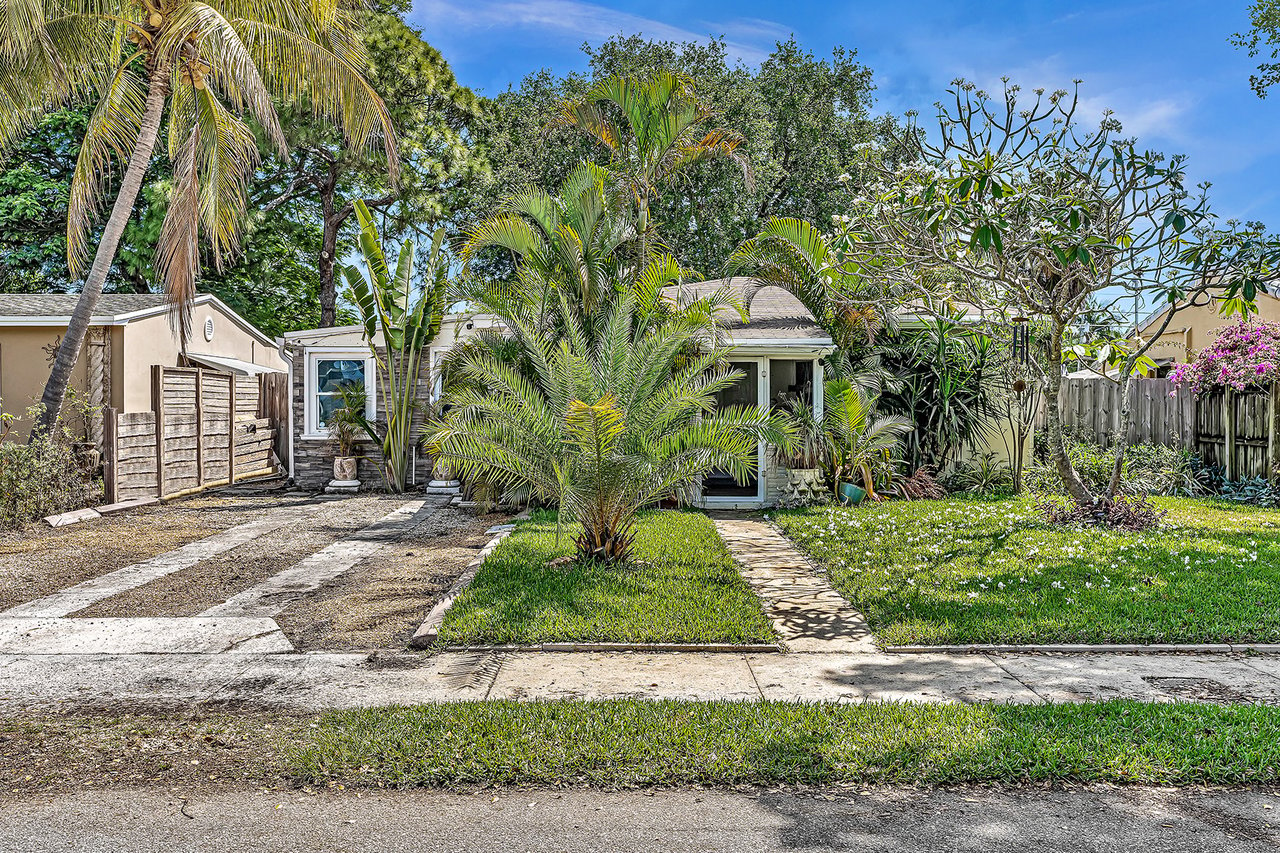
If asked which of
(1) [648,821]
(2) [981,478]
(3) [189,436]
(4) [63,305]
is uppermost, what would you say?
(4) [63,305]

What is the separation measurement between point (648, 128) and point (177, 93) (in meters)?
6.74

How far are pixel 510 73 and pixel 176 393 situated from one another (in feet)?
51.1

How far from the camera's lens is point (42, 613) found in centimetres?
629

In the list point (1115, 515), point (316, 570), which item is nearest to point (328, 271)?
point (316, 570)

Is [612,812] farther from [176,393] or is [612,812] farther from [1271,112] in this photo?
[1271,112]

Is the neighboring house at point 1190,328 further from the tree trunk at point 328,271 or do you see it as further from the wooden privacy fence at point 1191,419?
the tree trunk at point 328,271

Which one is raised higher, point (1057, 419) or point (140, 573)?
point (1057, 419)

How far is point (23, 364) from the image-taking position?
13.5m

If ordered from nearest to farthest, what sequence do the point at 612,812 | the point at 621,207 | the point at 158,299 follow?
the point at 612,812, the point at 621,207, the point at 158,299

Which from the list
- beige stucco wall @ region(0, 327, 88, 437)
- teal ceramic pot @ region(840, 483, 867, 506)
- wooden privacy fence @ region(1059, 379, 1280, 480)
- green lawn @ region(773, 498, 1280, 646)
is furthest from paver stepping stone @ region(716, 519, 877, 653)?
beige stucco wall @ region(0, 327, 88, 437)

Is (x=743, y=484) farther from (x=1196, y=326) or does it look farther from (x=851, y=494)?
(x=1196, y=326)

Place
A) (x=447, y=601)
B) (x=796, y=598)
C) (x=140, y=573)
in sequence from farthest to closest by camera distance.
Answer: (x=140, y=573)
(x=796, y=598)
(x=447, y=601)

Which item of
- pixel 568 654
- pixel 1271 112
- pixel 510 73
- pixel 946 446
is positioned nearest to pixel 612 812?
pixel 568 654

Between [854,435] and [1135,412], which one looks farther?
[1135,412]
